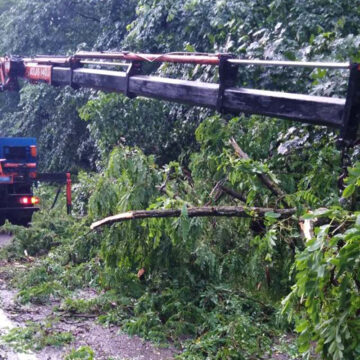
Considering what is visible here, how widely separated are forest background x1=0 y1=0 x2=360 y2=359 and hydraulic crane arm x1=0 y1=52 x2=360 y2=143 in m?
0.39

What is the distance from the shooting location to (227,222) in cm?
645

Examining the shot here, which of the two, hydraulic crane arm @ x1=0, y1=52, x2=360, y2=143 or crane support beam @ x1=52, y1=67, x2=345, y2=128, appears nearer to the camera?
A: hydraulic crane arm @ x1=0, y1=52, x2=360, y2=143

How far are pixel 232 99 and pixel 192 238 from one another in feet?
5.09

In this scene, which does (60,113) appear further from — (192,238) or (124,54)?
(192,238)

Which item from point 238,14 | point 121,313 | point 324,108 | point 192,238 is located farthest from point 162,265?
point 238,14

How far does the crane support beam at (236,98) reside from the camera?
4.13 m

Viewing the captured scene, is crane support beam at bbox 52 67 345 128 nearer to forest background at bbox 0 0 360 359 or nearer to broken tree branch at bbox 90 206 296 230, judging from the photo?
forest background at bbox 0 0 360 359

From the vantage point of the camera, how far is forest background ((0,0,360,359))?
3186 millimetres

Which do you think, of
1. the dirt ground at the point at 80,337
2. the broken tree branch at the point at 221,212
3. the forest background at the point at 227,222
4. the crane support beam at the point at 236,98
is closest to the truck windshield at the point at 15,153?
the forest background at the point at 227,222

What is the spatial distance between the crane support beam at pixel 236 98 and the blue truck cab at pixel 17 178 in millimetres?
4459

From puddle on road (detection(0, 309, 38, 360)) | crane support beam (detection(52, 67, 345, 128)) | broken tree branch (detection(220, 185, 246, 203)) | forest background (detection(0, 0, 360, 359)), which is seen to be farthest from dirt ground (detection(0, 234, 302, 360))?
crane support beam (detection(52, 67, 345, 128))

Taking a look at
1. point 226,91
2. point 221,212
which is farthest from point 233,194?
point 226,91

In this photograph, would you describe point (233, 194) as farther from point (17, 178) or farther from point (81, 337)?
point (17, 178)

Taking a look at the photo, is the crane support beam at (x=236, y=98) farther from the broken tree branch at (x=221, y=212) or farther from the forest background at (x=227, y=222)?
the broken tree branch at (x=221, y=212)
